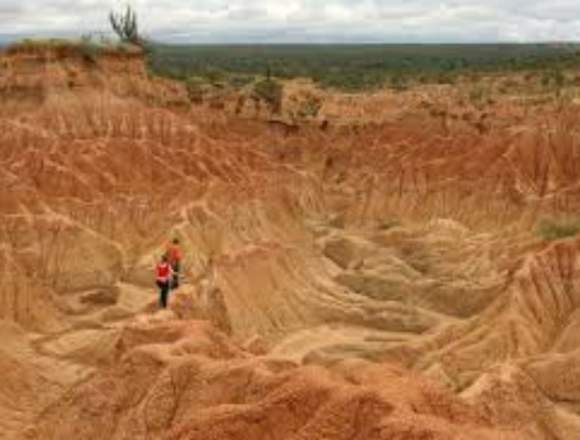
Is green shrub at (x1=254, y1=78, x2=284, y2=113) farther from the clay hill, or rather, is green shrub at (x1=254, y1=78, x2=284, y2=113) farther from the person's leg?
the person's leg

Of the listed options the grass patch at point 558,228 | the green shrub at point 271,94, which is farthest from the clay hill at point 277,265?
the green shrub at point 271,94

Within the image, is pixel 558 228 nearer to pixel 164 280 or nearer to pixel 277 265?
pixel 277 265

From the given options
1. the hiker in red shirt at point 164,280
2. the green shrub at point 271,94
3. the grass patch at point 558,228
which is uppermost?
the hiker in red shirt at point 164,280

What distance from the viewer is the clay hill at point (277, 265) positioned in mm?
23828

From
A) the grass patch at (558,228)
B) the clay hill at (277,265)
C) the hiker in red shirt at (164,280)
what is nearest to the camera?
the clay hill at (277,265)

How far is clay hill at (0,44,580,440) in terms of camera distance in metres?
23.8

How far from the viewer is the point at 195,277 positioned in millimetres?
49219

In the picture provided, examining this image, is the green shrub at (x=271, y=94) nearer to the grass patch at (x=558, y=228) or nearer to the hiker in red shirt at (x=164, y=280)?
the grass patch at (x=558, y=228)

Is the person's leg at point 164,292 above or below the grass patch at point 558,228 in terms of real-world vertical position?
above

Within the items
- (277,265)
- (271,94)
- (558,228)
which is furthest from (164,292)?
(271,94)

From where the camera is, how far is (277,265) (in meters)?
47.6

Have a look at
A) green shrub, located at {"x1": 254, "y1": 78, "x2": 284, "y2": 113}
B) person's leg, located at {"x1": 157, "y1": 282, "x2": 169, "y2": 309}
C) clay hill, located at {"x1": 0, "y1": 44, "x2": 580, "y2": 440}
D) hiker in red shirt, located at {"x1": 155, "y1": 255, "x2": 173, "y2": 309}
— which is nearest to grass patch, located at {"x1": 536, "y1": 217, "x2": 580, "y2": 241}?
clay hill, located at {"x1": 0, "y1": 44, "x2": 580, "y2": 440}

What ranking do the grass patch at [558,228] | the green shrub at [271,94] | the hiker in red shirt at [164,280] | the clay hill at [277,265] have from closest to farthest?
1. the clay hill at [277,265]
2. the hiker in red shirt at [164,280]
3. the grass patch at [558,228]
4. the green shrub at [271,94]

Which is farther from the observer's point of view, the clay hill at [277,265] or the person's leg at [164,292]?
the person's leg at [164,292]
